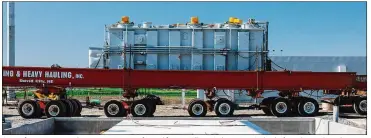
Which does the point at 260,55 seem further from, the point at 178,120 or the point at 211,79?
the point at 178,120

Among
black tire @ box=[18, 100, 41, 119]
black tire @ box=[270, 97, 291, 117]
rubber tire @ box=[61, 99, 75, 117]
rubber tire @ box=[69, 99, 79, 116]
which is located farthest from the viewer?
black tire @ box=[270, 97, 291, 117]

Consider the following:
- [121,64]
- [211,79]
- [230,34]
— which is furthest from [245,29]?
[121,64]

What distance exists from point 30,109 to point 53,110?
81 centimetres

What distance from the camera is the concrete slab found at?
1093cm

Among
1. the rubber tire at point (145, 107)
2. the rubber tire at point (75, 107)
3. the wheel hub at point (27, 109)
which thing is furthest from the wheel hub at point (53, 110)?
the rubber tire at point (145, 107)

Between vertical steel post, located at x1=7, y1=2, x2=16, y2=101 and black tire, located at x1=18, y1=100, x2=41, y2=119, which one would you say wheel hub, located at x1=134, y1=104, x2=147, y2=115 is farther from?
vertical steel post, located at x1=7, y1=2, x2=16, y2=101

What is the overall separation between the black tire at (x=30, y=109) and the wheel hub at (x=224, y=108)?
6528mm

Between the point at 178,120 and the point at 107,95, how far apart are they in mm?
19045

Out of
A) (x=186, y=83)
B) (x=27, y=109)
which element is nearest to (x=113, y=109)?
(x=186, y=83)

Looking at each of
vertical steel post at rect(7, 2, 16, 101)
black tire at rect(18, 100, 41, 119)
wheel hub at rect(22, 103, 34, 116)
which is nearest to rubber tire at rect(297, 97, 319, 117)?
black tire at rect(18, 100, 41, 119)

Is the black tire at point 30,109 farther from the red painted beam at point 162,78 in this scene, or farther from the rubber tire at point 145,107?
the rubber tire at point 145,107

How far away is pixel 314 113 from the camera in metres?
18.3

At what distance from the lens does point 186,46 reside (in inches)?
805

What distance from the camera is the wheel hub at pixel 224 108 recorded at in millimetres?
17703
